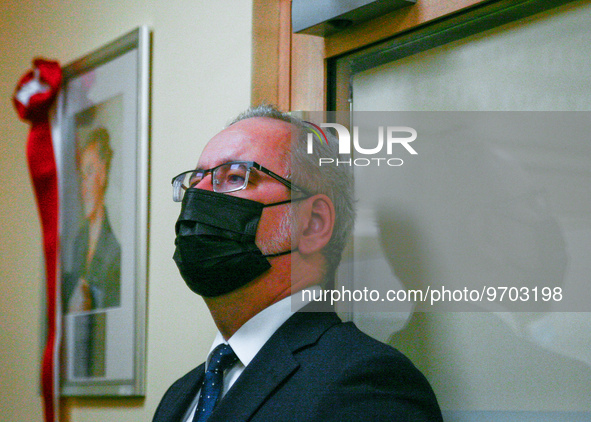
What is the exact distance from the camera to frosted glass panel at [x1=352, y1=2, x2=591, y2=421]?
93cm

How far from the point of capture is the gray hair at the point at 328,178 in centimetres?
112

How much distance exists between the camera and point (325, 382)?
89 centimetres

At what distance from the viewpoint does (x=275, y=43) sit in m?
1.42

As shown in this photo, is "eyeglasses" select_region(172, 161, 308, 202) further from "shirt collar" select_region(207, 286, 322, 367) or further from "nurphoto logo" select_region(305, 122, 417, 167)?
"shirt collar" select_region(207, 286, 322, 367)

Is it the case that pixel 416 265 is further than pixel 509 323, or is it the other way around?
pixel 416 265

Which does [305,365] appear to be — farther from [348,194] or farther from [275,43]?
[275,43]

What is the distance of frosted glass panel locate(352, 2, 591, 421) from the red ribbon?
3.63ft

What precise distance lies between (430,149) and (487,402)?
0.44 m


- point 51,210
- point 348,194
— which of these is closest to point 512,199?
point 348,194

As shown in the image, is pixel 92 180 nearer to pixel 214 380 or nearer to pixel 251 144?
pixel 251 144

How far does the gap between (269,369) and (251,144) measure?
390 millimetres

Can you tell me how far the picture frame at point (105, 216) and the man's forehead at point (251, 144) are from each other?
0.53 metres

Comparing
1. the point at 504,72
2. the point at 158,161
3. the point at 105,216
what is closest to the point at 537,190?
the point at 504,72

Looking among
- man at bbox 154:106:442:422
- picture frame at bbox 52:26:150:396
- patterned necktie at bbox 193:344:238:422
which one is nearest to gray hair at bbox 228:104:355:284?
man at bbox 154:106:442:422
